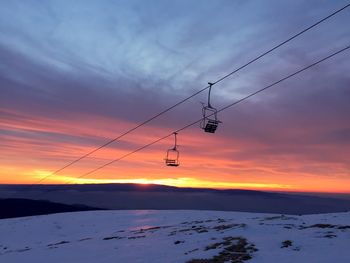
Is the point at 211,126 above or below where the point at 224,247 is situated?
above

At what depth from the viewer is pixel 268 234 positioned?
1001 inches

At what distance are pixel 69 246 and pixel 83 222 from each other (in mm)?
21049

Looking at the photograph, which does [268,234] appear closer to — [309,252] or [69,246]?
[309,252]

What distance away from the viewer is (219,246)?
23.6m

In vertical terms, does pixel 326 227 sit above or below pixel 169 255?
above

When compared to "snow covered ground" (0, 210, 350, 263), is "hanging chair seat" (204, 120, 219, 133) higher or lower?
higher

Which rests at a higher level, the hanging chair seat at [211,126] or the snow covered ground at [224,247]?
the hanging chair seat at [211,126]

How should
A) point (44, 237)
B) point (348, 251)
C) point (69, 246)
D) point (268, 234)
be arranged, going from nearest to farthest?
point (348, 251) < point (268, 234) < point (69, 246) < point (44, 237)

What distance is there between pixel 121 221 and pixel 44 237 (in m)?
9.50

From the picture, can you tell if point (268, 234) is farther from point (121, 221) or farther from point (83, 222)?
point (83, 222)

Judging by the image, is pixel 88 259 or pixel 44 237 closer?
pixel 88 259

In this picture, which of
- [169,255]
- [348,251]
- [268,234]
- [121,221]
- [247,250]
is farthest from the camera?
[121,221]

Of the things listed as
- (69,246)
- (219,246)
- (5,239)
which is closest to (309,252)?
(219,246)

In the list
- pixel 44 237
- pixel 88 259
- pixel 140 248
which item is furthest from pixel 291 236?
pixel 44 237
